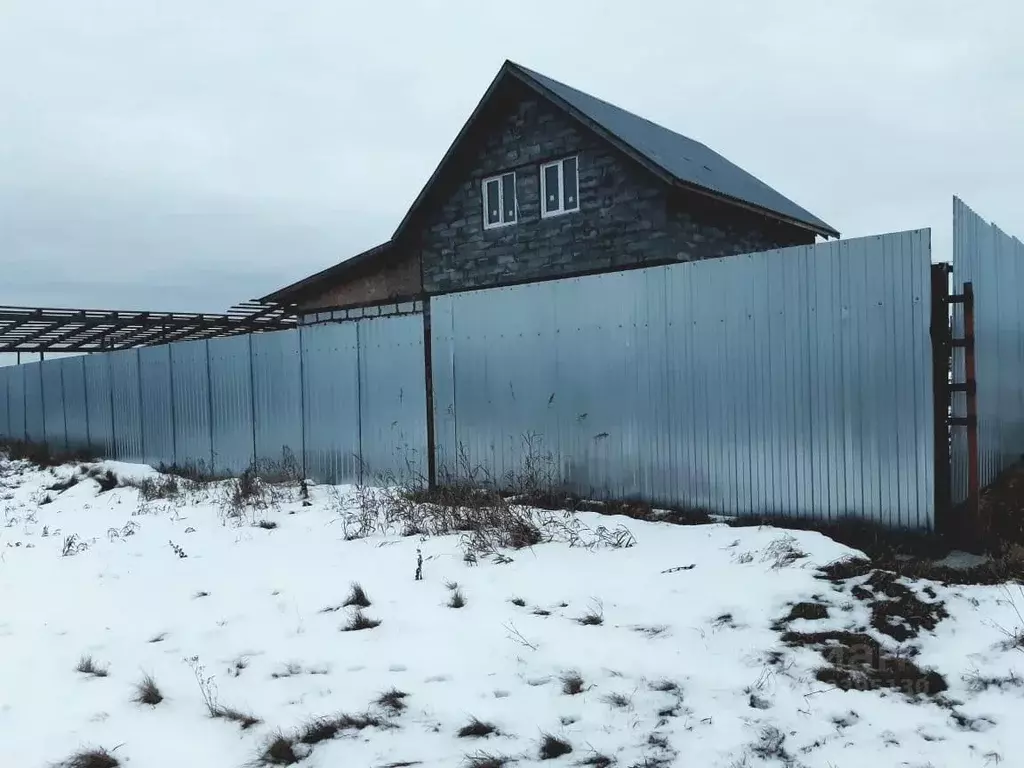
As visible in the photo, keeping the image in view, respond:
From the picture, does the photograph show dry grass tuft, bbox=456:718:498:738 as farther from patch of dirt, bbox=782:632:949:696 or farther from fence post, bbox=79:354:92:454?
fence post, bbox=79:354:92:454

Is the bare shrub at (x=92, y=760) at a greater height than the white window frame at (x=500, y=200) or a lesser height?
lesser

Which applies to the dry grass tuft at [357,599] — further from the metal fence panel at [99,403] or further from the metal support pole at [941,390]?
the metal fence panel at [99,403]

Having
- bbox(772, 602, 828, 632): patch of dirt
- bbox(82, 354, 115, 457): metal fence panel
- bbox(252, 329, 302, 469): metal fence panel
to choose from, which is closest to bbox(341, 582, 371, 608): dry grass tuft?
bbox(772, 602, 828, 632): patch of dirt

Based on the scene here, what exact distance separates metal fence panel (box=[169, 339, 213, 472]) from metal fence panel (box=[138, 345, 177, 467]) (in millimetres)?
179

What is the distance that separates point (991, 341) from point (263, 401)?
913cm

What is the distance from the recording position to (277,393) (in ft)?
35.2

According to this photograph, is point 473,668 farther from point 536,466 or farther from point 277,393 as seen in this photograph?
point 277,393

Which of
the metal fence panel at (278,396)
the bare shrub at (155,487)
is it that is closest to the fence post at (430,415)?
the metal fence panel at (278,396)

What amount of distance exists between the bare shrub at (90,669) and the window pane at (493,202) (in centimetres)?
1019

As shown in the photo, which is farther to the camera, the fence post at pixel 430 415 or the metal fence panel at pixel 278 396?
the metal fence panel at pixel 278 396

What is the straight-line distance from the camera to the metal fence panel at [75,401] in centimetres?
1530

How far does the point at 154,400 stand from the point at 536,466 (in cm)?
876

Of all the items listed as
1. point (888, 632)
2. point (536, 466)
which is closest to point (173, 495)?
point (536, 466)

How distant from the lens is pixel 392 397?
915 centimetres
